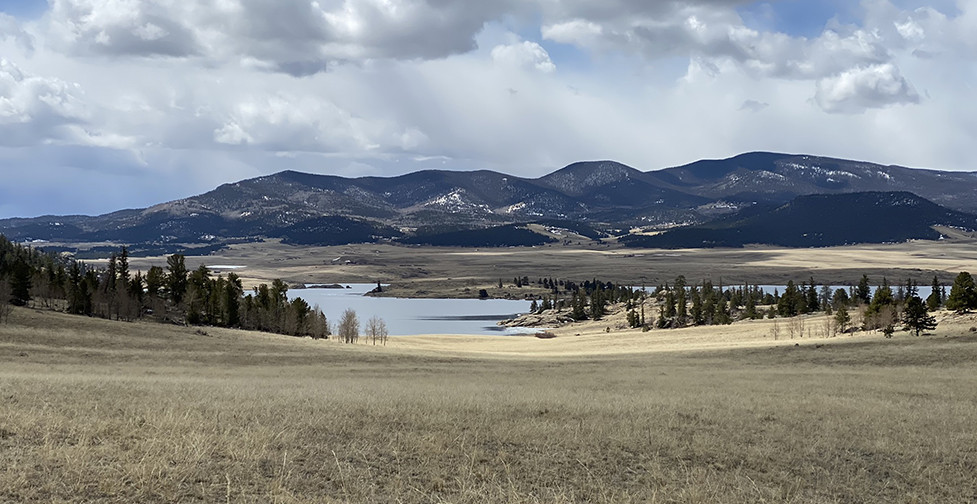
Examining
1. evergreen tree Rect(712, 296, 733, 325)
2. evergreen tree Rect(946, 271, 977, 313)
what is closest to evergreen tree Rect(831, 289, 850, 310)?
evergreen tree Rect(712, 296, 733, 325)

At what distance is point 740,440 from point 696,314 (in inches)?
4719

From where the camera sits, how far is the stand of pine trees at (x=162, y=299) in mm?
80625

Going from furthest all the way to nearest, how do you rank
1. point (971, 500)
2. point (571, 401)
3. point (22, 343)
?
point (22, 343) → point (571, 401) → point (971, 500)

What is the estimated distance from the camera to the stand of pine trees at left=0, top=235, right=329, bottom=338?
8062 centimetres

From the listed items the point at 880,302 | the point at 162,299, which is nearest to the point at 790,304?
the point at 880,302

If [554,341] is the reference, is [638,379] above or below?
above

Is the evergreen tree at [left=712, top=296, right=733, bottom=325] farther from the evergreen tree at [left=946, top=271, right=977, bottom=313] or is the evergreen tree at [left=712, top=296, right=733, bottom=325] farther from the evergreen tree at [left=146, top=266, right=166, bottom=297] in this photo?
the evergreen tree at [left=146, top=266, right=166, bottom=297]

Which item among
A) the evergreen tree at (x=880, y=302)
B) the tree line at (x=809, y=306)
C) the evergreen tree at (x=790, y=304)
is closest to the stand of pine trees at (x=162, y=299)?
the evergreen tree at (x=880, y=302)

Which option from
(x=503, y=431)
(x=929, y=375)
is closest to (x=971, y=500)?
(x=503, y=431)

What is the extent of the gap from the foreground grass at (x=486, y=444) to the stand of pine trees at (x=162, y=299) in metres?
63.1

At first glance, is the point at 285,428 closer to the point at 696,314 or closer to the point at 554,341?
the point at 554,341

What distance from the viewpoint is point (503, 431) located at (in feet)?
55.7

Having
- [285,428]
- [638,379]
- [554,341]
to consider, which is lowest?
[554,341]

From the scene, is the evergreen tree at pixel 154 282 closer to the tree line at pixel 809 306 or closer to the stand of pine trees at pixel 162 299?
the stand of pine trees at pixel 162 299
